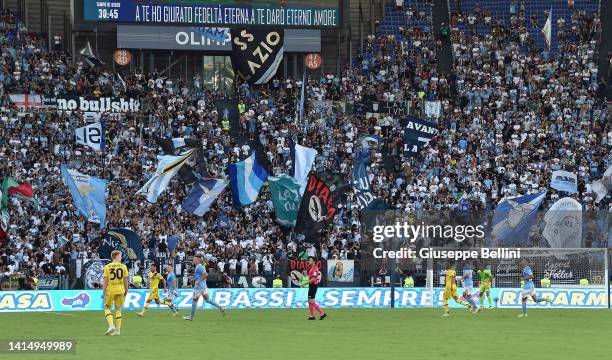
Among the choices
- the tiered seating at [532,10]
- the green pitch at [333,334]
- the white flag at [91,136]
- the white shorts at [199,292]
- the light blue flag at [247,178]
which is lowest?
the green pitch at [333,334]

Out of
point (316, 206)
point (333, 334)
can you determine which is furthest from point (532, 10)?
point (333, 334)

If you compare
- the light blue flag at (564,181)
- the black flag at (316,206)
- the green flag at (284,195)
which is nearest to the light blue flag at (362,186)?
the black flag at (316,206)

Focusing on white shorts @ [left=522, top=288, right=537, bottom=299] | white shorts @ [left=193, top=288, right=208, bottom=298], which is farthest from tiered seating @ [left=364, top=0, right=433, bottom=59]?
white shorts @ [left=193, top=288, right=208, bottom=298]

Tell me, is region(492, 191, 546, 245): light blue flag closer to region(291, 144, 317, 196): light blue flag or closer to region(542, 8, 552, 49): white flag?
region(291, 144, 317, 196): light blue flag

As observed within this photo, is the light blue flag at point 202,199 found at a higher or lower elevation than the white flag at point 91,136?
lower

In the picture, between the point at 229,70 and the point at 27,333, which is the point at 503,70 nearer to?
the point at 229,70

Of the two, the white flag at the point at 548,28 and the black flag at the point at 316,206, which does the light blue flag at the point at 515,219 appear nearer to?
the black flag at the point at 316,206

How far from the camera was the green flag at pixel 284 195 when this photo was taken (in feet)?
183

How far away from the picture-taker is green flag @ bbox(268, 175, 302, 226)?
183 ft

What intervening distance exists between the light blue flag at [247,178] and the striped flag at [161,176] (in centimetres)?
229

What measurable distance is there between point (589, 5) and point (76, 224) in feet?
107

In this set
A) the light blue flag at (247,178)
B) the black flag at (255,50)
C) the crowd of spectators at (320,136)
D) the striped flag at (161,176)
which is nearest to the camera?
the striped flag at (161,176)

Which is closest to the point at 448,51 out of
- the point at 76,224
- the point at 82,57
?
the point at 82,57

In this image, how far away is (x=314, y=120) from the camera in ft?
213
